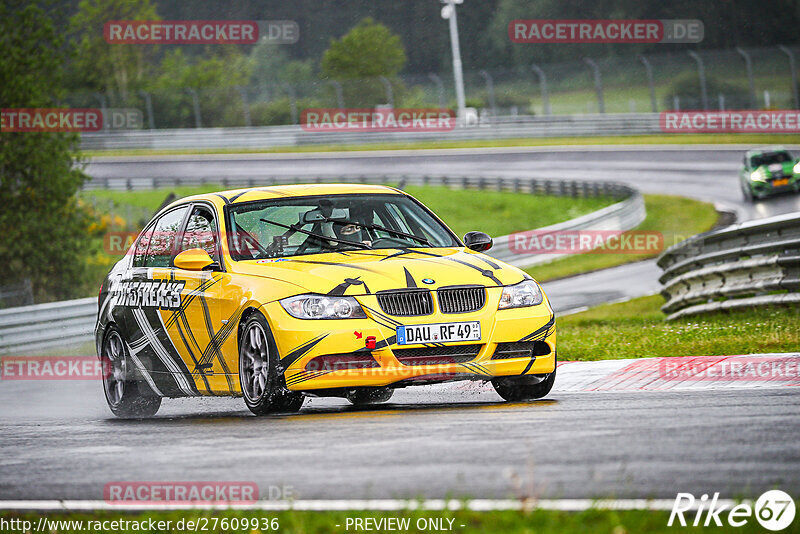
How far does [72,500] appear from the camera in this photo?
5.46m

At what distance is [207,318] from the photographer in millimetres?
8883

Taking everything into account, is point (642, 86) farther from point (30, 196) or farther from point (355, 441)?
point (355, 441)

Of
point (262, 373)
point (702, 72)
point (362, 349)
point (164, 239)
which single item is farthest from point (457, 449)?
point (702, 72)

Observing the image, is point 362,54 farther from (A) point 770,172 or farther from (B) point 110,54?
(A) point 770,172

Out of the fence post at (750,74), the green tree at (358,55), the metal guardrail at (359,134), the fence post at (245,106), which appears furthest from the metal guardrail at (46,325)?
the green tree at (358,55)

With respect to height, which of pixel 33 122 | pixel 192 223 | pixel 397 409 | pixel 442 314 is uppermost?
pixel 33 122

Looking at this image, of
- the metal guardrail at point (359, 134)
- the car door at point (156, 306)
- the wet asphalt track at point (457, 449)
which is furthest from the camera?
the metal guardrail at point (359, 134)

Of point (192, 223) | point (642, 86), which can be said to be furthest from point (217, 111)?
point (192, 223)

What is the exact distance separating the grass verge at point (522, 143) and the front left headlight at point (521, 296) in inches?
1528

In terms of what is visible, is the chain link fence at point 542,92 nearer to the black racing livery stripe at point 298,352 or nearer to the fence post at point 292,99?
the fence post at point 292,99

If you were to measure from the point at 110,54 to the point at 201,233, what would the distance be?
272ft

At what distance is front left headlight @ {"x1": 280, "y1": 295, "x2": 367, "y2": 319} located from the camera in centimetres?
802

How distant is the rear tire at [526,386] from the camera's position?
28.4 feet

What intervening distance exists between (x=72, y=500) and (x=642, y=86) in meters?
48.9
